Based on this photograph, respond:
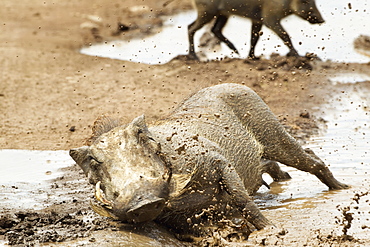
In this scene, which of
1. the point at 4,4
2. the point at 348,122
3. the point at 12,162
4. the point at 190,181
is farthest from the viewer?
the point at 4,4

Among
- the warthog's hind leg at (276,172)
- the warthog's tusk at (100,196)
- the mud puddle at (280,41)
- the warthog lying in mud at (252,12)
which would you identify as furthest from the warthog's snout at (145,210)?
the warthog lying in mud at (252,12)

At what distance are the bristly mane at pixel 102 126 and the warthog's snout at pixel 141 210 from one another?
36.1 inches

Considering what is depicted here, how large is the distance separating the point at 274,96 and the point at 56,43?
20.8 feet

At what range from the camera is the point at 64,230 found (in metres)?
4.77

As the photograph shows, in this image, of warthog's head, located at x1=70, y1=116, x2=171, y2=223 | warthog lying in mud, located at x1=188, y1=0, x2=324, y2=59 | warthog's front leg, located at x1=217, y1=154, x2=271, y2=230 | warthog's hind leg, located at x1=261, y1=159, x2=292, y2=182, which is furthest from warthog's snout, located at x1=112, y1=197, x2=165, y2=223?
warthog lying in mud, located at x1=188, y1=0, x2=324, y2=59

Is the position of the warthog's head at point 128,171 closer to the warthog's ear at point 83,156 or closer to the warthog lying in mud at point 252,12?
the warthog's ear at point 83,156

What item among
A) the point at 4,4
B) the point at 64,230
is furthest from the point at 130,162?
the point at 4,4

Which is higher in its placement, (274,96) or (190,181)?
(190,181)

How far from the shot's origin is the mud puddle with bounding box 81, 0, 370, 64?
547 inches

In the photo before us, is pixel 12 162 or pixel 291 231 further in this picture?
pixel 12 162

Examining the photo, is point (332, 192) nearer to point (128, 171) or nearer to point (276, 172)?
point (276, 172)

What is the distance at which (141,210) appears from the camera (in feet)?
13.0

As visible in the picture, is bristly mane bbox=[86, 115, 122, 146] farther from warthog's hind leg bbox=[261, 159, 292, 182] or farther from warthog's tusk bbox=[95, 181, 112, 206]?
warthog's hind leg bbox=[261, 159, 292, 182]

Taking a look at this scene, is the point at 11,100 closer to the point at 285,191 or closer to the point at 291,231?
the point at 285,191
